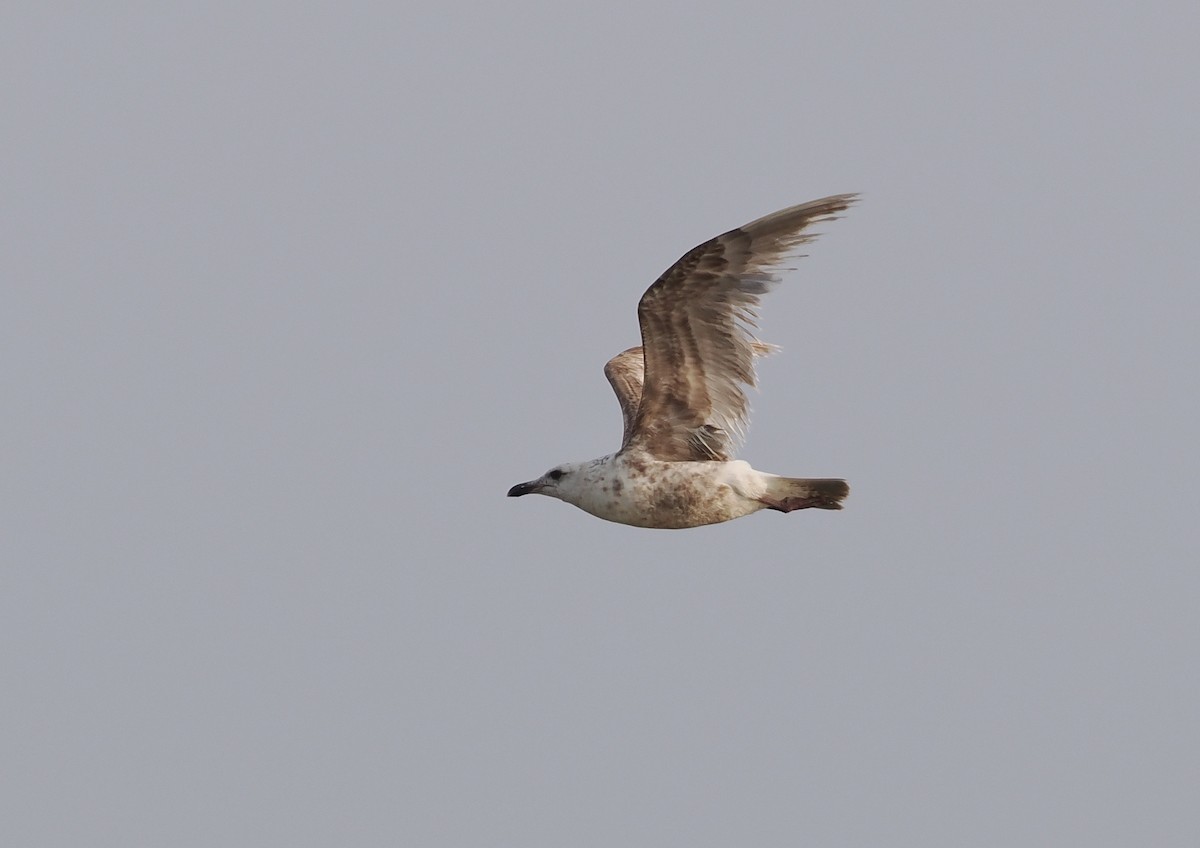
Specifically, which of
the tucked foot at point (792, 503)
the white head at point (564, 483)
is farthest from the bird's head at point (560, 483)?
the tucked foot at point (792, 503)

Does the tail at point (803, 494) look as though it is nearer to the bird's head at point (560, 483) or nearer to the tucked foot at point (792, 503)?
the tucked foot at point (792, 503)

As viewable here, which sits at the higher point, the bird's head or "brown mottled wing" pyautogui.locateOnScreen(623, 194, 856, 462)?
"brown mottled wing" pyautogui.locateOnScreen(623, 194, 856, 462)

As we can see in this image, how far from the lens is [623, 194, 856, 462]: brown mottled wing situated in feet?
49.5

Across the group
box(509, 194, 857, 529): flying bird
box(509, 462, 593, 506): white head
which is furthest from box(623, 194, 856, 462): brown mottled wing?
box(509, 462, 593, 506): white head

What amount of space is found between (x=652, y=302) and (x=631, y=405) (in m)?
2.95

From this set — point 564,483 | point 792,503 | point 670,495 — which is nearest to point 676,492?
point 670,495

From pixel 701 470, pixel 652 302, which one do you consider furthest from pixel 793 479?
pixel 652 302

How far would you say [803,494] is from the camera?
16.3 meters

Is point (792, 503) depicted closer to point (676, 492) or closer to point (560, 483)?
point (676, 492)

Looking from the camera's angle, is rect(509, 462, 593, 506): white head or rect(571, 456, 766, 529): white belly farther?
rect(509, 462, 593, 506): white head

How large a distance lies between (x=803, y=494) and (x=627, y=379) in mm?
3276

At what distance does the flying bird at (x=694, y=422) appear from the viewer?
603 inches

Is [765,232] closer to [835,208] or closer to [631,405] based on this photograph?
[835,208]

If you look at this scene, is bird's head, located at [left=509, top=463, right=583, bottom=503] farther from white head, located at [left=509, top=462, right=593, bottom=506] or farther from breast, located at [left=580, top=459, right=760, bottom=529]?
breast, located at [left=580, top=459, right=760, bottom=529]
